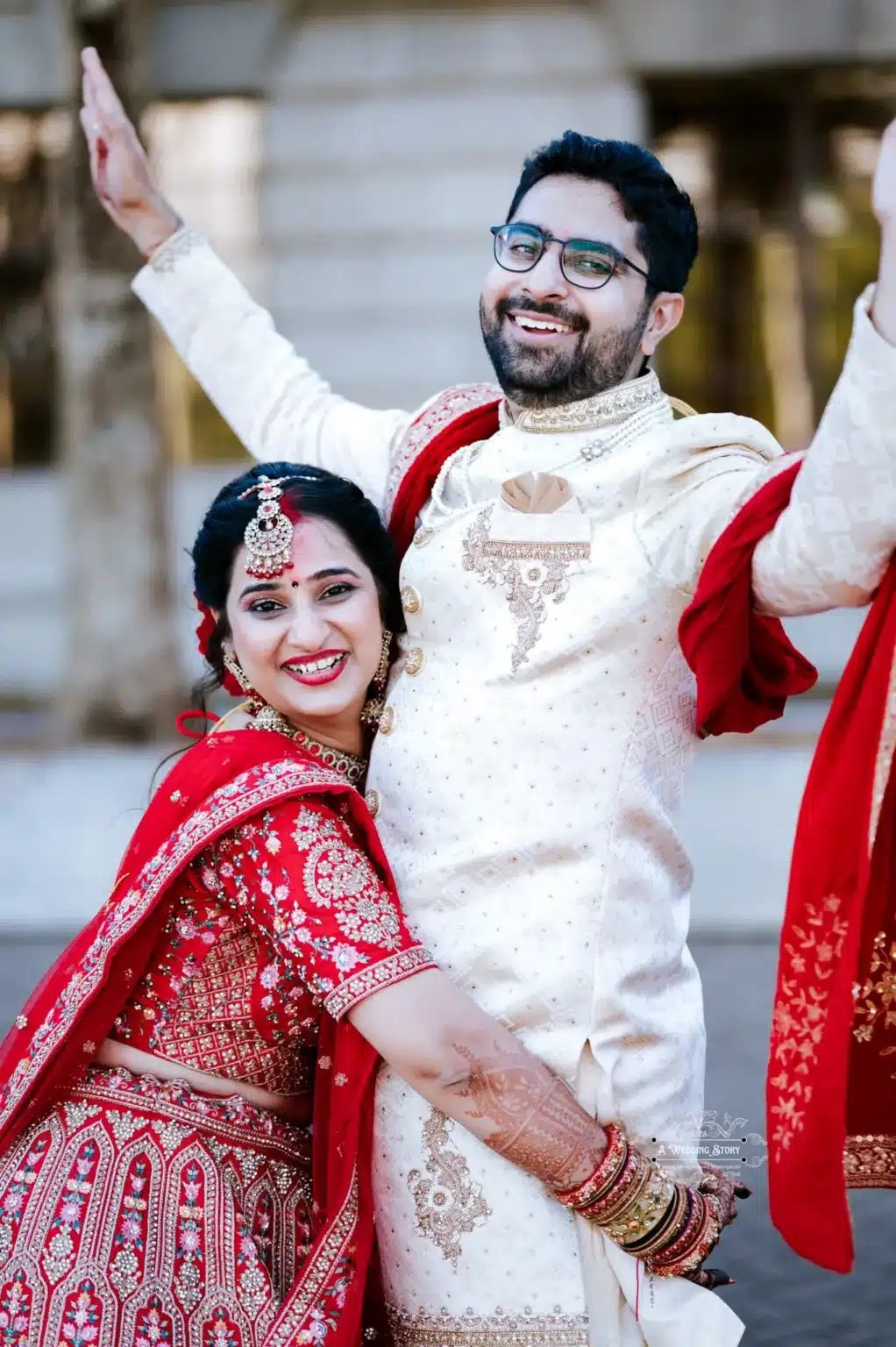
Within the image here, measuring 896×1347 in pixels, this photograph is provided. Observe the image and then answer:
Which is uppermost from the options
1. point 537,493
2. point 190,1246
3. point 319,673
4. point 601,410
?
point 601,410

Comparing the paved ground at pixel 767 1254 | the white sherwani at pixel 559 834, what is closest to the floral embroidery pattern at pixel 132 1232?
the white sherwani at pixel 559 834

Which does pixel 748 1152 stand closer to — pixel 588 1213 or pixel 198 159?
pixel 588 1213

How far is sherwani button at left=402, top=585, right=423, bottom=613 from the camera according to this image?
7.98 ft

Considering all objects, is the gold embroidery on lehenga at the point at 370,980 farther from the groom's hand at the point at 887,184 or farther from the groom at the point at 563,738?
the groom's hand at the point at 887,184

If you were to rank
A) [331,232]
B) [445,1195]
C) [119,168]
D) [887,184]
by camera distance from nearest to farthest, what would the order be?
[887,184] < [445,1195] < [119,168] < [331,232]

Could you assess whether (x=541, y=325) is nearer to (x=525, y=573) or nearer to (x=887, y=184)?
(x=525, y=573)

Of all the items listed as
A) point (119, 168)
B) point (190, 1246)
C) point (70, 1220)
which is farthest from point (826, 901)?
point (119, 168)

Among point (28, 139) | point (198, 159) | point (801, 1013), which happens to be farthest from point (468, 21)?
point (801, 1013)

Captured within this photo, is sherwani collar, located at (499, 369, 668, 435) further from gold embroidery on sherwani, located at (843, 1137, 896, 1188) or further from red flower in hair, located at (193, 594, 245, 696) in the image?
gold embroidery on sherwani, located at (843, 1137, 896, 1188)

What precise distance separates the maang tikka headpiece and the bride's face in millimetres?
13

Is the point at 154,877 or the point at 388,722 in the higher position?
the point at 388,722

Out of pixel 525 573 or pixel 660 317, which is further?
pixel 660 317

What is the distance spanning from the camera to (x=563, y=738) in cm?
228

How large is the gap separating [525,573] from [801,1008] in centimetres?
67
